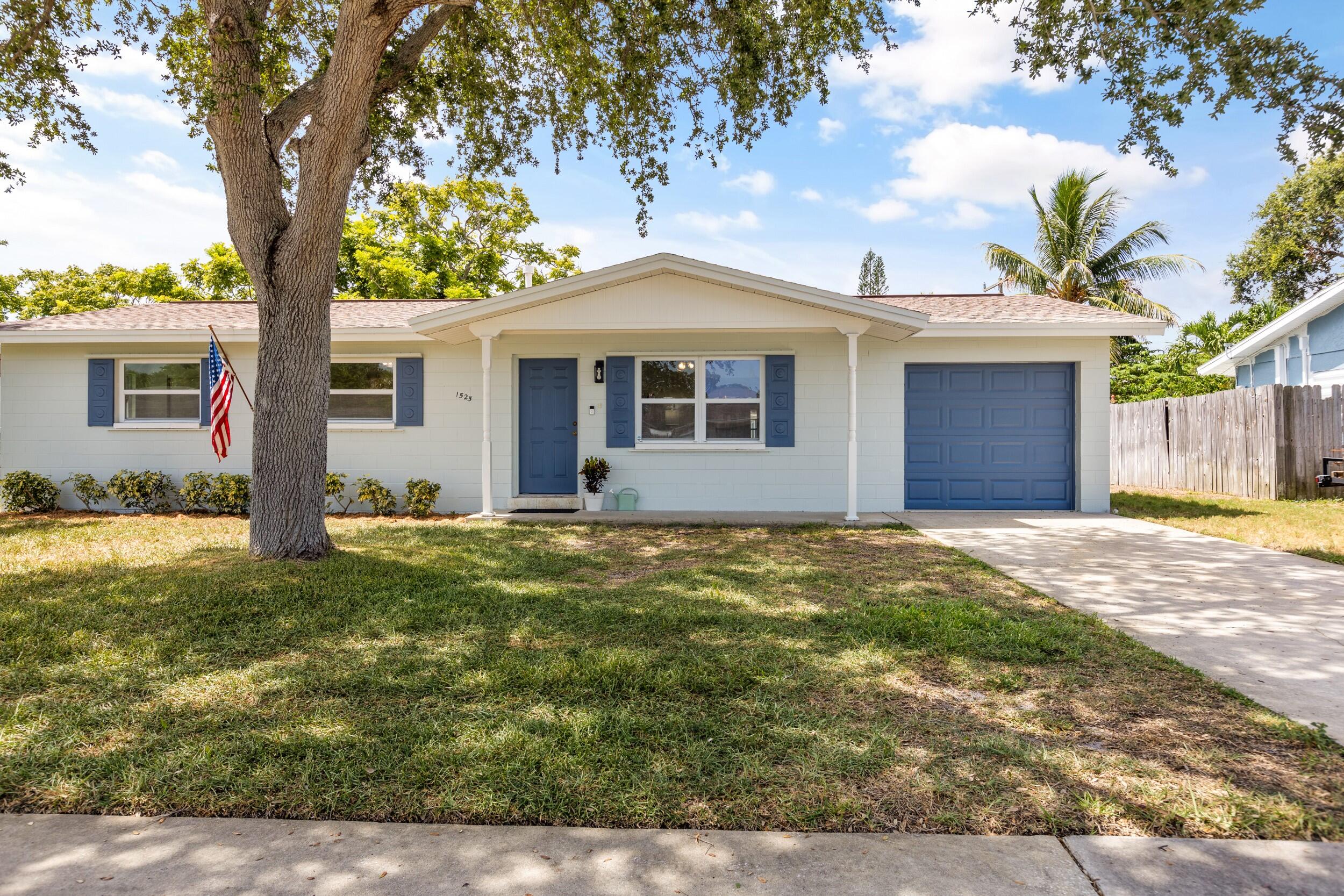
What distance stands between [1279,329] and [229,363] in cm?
2106

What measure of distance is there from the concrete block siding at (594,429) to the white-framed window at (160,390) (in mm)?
279

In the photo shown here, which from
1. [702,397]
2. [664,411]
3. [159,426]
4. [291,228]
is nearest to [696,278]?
[702,397]

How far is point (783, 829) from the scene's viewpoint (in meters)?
2.10

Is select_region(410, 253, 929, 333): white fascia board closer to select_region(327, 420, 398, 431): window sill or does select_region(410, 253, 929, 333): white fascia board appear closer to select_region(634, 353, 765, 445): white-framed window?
select_region(634, 353, 765, 445): white-framed window

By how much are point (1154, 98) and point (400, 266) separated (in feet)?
75.5

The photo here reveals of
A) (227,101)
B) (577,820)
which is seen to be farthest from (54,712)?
(227,101)

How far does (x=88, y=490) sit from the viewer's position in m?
10.0

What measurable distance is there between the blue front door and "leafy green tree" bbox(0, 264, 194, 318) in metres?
25.2

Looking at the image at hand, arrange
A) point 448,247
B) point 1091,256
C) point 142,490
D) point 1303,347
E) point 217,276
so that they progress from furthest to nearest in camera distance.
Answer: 1. point 217,276
2. point 448,247
3. point 1091,256
4. point 1303,347
5. point 142,490

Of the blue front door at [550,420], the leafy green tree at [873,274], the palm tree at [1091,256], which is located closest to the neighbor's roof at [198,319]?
the blue front door at [550,420]

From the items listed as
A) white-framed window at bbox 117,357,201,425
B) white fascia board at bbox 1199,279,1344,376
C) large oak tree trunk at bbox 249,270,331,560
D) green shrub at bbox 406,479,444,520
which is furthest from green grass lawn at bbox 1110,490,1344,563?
white-framed window at bbox 117,357,201,425

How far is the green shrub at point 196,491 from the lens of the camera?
9.83 meters

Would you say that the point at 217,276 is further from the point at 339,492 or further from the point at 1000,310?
the point at 1000,310

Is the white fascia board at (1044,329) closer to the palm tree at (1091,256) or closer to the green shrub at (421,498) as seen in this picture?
the green shrub at (421,498)
